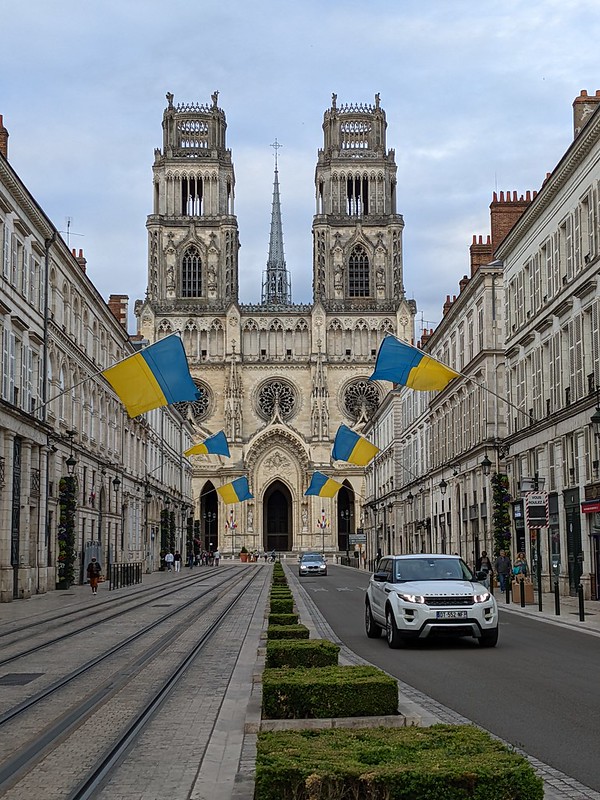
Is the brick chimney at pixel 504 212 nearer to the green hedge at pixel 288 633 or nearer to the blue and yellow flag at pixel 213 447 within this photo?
the blue and yellow flag at pixel 213 447

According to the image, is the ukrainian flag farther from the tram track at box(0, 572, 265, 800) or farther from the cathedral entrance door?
the cathedral entrance door

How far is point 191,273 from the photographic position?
4328 inches

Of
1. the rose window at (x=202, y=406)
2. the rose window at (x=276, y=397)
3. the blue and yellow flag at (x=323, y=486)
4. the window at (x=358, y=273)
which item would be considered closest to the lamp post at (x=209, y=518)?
the rose window at (x=202, y=406)

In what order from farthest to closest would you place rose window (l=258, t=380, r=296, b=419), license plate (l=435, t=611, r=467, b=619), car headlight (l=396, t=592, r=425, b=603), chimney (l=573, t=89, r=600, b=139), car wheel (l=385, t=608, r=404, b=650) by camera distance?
rose window (l=258, t=380, r=296, b=419)
chimney (l=573, t=89, r=600, b=139)
car wheel (l=385, t=608, r=404, b=650)
car headlight (l=396, t=592, r=425, b=603)
license plate (l=435, t=611, r=467, b=619)

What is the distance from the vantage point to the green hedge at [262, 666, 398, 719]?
28.9 feet

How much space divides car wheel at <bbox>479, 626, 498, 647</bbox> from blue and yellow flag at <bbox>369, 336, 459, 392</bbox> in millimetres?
15830

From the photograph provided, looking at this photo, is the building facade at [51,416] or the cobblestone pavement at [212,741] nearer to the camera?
the cobblestone pavement at [212,741]

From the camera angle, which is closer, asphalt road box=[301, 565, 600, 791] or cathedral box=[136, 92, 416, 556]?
asphalt road box=[301, 565, 600, 791]

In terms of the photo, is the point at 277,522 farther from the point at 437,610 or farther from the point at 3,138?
the point at 437,610

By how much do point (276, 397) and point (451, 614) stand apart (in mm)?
90069

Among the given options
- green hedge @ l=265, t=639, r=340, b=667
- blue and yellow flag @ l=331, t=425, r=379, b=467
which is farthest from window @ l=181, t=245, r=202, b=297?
green hedge @ l=265, t=639, r=340, b=667

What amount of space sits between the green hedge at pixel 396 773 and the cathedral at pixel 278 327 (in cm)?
9755

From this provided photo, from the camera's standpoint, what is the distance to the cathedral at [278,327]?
344 ft

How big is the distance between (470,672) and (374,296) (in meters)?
95.7
